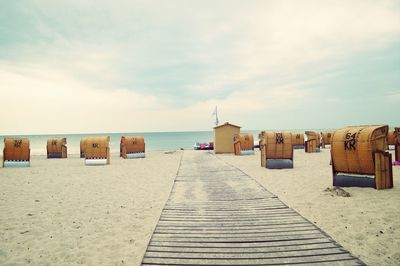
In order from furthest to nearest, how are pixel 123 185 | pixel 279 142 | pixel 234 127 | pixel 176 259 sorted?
pixel 234 127, pixel 279 142, pixel 123 185, pixel 176 259

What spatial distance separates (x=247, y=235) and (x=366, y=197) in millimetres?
5808

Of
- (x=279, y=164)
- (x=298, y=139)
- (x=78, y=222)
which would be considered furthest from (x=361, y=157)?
(x=298, y=139)

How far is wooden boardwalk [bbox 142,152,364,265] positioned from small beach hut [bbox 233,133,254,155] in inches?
828

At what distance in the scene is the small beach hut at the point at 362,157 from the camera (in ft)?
33.9

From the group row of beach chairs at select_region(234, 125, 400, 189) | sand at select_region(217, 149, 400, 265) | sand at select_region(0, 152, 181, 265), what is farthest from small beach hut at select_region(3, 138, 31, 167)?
row of beach chairs at select_region(234, 125, 400, 189)

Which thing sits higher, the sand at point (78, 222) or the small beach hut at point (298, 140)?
the small beach hut at point (298, 140)

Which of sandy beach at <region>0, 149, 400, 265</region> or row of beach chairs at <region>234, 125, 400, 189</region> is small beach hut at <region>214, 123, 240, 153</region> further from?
row of beach chairs at <region>234, 125, 400, 189</region>

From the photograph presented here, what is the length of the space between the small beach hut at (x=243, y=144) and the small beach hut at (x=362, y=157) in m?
19.1

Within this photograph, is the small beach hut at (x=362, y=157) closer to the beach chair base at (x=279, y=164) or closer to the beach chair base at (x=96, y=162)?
the beach chair base at (x=279, y=164)

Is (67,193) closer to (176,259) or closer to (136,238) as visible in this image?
(136,238)

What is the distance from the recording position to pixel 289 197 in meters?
9.62

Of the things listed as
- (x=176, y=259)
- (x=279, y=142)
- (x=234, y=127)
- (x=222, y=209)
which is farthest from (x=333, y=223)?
(x=234, y=127)

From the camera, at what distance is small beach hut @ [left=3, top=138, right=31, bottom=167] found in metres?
22.1

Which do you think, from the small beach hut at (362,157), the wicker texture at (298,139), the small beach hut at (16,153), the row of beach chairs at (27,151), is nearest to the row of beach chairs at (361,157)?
the small beach hut at (362,157)
